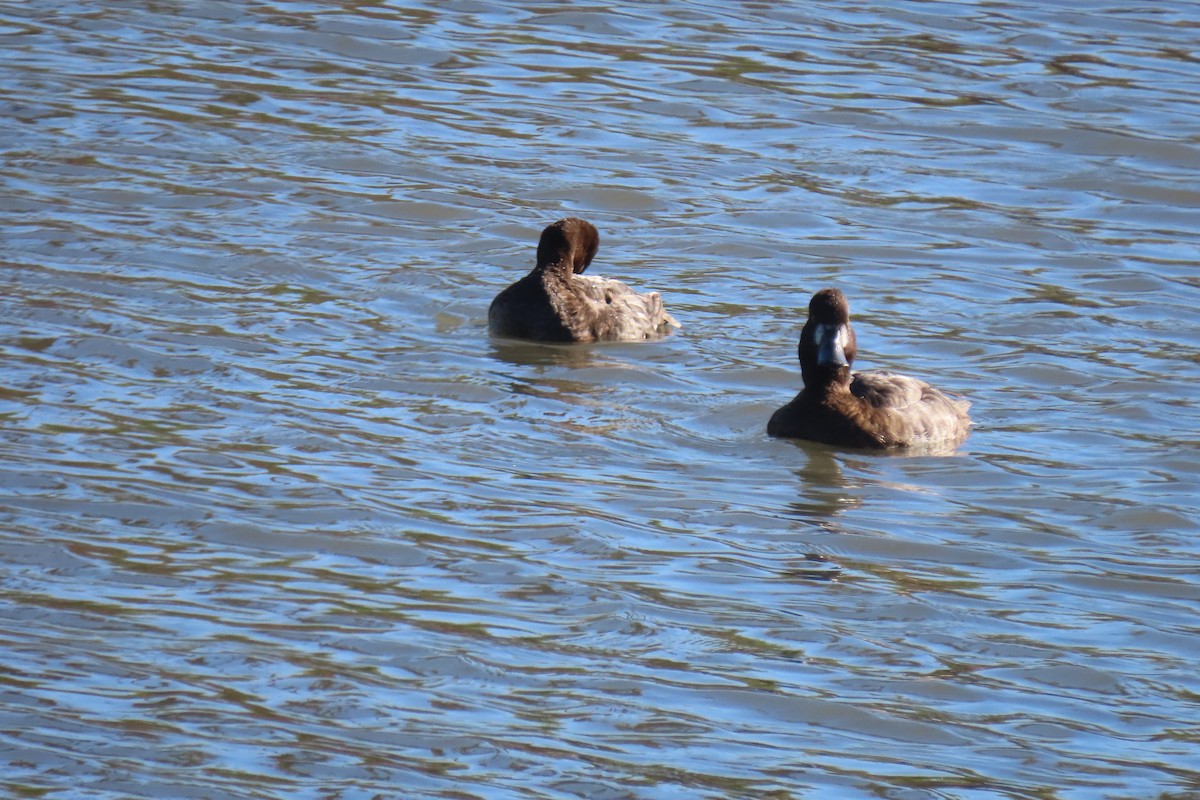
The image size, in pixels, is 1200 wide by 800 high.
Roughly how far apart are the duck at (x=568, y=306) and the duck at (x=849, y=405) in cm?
201

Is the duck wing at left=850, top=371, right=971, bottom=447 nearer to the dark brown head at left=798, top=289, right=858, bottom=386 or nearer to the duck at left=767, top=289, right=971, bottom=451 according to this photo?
the duck at left=767, top=289, right=971, bottom=451

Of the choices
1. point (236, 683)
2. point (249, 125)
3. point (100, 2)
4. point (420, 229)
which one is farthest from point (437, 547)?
point (100, 2)

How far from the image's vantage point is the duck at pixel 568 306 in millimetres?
13914

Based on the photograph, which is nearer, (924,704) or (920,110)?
(924,704)

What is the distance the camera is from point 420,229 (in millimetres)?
16156

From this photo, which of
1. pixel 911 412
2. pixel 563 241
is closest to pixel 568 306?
pixel 563 241

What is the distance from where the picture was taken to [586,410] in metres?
12.3

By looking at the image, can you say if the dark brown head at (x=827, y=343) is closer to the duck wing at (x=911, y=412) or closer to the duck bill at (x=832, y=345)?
the duck bill at (x=832, y=345)

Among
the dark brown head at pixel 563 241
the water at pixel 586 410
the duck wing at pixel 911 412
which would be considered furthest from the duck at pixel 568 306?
the duck wing at pixel 911 412

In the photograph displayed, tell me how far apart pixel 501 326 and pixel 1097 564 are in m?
5.17

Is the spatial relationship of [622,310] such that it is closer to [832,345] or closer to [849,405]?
[832,345]

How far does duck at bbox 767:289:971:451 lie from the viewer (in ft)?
39.1

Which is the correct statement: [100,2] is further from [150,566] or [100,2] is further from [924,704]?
[924,704]

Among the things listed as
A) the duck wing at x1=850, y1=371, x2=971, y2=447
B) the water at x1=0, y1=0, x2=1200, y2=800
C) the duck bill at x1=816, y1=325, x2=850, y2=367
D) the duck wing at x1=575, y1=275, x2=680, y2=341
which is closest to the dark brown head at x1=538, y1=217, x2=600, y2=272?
the duck wing at x1=575, y1=275, x2=680, y2=341
